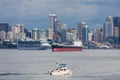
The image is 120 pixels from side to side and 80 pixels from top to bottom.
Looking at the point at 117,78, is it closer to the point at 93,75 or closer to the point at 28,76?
the point at 93,75

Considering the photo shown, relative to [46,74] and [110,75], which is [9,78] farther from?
[110,75]

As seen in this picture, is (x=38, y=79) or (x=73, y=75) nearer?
(x=38, y=79)

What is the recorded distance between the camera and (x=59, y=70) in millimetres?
118500

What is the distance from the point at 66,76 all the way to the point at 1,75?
1328cm

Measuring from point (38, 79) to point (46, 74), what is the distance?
1281 centimetres

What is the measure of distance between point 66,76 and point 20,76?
931 cm

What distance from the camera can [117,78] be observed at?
10844cm

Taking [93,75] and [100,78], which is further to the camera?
[93,75]

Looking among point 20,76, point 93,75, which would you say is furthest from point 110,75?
point 20,76

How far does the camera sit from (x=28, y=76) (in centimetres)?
11362

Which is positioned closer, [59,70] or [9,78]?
[9,78]

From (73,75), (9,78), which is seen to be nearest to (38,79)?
(9,78)

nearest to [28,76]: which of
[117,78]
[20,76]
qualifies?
[20,76]

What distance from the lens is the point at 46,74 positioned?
119 meters
